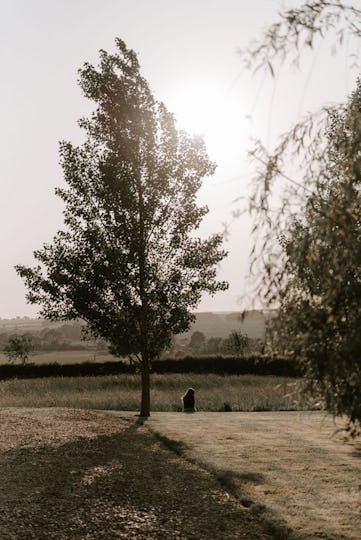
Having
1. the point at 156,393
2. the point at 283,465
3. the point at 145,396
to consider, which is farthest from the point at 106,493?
the point at 156,393

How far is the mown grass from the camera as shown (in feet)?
94.6

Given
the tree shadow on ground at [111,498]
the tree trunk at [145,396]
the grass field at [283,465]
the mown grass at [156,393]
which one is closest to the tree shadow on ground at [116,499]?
the tree shadow on ground at [111,498]

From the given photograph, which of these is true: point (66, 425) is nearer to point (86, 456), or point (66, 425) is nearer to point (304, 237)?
Answer: point (86, 456)

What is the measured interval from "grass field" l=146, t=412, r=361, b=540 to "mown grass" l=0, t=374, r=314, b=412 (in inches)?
123

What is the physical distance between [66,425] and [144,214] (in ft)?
28.2

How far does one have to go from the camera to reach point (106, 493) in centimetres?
1214

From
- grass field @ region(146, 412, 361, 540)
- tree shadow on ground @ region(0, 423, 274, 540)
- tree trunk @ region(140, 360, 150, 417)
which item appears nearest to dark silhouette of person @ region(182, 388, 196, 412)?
tree trunk @ region(140, 360, 150, 417)

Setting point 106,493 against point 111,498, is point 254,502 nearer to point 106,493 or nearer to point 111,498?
point 111,498

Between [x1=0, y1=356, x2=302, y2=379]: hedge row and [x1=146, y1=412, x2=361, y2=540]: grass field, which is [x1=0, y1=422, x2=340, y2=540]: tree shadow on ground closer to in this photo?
[x1=146, y1=412, x2=361, y2=540]: grass field

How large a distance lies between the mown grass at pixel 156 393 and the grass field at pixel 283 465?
10.3ft

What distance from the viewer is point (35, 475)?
13.5m

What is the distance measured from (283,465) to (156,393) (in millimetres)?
18970

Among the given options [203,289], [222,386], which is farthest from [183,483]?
[222,386]

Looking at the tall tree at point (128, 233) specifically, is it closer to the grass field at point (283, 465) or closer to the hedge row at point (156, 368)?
the grass field at point (283, 465)
